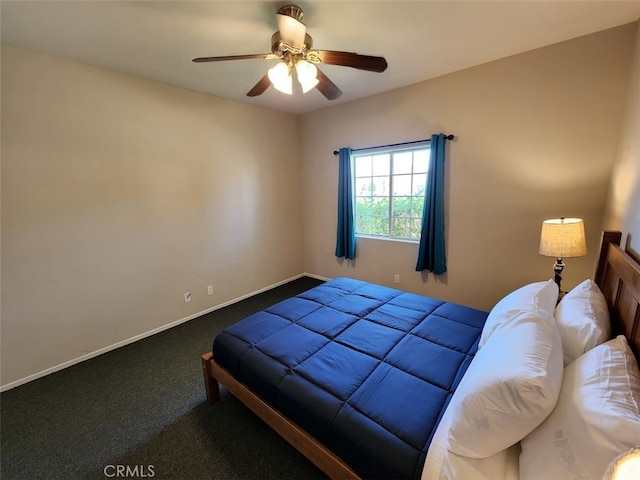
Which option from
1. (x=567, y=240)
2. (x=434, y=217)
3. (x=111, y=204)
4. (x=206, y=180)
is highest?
(x=206, y=180)

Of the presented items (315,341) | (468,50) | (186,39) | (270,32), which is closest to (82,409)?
(315,341)

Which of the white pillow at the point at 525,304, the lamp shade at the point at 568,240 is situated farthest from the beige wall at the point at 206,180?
the white pillow at the point at 525,304

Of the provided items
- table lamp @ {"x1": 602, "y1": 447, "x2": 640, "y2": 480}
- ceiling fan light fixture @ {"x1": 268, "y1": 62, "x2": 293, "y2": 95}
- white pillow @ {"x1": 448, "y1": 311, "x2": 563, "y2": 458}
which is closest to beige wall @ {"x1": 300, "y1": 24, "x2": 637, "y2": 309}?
ceiling fan light fixture @ {"x1": 268, "y1": 62, "x2": 293, "y2": 95}

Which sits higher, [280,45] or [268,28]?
[268,28]

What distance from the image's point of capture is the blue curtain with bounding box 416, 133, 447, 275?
2908mm

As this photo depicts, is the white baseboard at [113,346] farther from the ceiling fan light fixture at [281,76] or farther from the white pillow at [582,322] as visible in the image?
the white pillow at [582,322]

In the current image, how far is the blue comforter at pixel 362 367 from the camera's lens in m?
1.12

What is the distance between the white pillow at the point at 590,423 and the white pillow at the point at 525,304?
0.40 meters

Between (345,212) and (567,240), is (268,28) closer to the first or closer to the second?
(345,212)

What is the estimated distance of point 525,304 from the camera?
1.45 meters

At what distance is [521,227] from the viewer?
8.56ft

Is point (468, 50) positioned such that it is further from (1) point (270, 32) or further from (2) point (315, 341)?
(2) point (315, 341)

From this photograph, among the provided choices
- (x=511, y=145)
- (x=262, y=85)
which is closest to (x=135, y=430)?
(x=262, y=85)

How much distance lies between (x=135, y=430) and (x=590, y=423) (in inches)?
89.1
